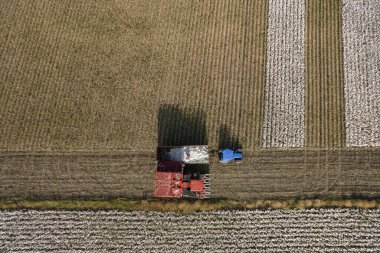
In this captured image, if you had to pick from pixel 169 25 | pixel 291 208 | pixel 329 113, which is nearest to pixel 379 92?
pixel 329 113

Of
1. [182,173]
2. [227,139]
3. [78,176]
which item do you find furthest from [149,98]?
[78,176]

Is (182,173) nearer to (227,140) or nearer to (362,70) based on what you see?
(227,140)

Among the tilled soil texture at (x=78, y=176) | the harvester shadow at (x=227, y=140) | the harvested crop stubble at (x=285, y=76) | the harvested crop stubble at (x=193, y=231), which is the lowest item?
the harvested crop stubble at (x=193, y=231)

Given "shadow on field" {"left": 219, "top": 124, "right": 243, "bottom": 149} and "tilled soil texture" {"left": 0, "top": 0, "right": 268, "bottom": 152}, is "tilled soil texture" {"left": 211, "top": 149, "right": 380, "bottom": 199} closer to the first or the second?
"shadow on field" {"left": 219, "top": 124, "right": 243, "bottom": 149}

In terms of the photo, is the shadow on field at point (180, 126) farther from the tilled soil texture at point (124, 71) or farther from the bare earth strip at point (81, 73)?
the bare earth strip at point (81, 73)

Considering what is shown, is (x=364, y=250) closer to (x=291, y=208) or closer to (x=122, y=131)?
(x=291, y=208)

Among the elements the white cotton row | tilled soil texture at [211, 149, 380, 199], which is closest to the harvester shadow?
tilled soil texture at [211, 149, 380, 199]

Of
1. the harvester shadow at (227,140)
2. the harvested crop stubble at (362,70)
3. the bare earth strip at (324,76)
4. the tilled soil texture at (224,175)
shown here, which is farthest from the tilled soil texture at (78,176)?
the harvested crop stubble at (362,70)

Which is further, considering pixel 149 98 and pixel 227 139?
pixel 149 98
